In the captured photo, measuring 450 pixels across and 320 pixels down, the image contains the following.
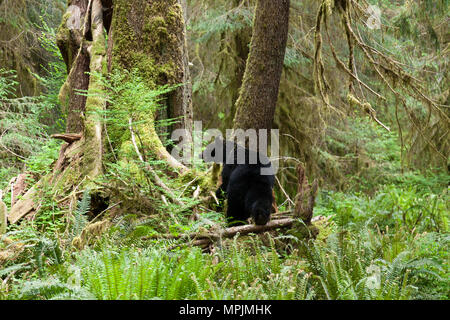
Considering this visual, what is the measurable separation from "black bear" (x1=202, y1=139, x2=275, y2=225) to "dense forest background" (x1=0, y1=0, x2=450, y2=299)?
0.78ft

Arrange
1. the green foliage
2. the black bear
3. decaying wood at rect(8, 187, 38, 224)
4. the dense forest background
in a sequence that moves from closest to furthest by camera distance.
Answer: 1. the dense forest background
2. the black bear
3. decaying wood at rect(8, 187, 38, 224)
4. the green foliage

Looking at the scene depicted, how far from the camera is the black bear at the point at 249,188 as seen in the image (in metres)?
4.34

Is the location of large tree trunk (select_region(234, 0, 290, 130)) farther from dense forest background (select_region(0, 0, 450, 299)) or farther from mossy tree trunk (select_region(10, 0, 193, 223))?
mossy tree trunk (select_region(10, 0, 193, 223))

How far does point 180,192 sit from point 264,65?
2.52m

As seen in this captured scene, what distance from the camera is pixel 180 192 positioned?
461cm

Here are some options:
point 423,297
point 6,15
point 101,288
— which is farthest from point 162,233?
point 6,15

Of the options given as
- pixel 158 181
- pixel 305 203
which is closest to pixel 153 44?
pixel 158 181

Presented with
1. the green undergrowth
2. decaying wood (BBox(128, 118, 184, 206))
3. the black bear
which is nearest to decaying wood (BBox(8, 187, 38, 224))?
the green undergrowth

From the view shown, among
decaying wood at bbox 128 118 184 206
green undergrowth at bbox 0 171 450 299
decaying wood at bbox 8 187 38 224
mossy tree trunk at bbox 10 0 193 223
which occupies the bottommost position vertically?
green undergrowth at bbox 0 171 450 299

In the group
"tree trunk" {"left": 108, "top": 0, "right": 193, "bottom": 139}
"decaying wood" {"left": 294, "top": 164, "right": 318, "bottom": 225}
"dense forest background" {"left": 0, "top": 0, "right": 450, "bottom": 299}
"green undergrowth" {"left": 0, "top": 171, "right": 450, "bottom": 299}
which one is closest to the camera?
"green undergrowth" {"left": 0, "top": 171, "right": 450, "bottom": 299}

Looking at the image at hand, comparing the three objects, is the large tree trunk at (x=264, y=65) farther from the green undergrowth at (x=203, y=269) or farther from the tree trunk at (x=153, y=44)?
the green undergrowth at (x=203, y=269)

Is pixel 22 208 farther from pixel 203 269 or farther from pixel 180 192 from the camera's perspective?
pixel 203 269

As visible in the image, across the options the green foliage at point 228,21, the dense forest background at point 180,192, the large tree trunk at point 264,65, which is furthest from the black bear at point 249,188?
the green foliage at point 228,21

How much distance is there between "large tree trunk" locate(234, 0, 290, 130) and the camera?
19.7 ft
